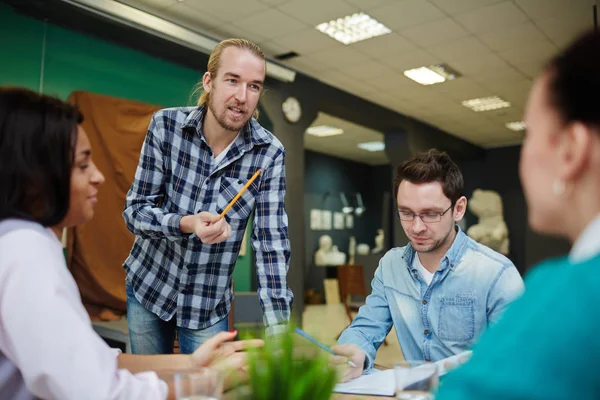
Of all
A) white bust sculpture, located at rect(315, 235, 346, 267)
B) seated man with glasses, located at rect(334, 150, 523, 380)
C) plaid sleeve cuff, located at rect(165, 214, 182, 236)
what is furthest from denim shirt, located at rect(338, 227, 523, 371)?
white bust sculpture, located at rect(315, 235, 346, 267)

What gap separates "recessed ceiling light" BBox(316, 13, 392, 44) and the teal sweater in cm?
458

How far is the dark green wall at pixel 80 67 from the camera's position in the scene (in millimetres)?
4086

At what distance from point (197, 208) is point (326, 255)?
361 inches

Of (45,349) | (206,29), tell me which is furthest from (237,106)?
(206,29)

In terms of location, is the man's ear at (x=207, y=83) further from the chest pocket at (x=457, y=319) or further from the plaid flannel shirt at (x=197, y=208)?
the chest pocket at (x=457, y=319)

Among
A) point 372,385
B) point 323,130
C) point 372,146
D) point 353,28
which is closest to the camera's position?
point 372,385

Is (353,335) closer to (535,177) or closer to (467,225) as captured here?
(535,177)

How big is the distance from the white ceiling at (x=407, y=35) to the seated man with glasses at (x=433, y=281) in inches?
107

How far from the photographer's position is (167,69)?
524cm

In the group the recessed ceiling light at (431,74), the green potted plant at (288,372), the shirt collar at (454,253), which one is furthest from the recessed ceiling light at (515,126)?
the green potted plant at (288,372)

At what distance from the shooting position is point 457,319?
167cm

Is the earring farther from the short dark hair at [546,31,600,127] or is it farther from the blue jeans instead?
the blue jeans

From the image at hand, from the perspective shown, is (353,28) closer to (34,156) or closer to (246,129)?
(246,129)

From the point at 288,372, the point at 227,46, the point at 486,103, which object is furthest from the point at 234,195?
the point at 486,103
